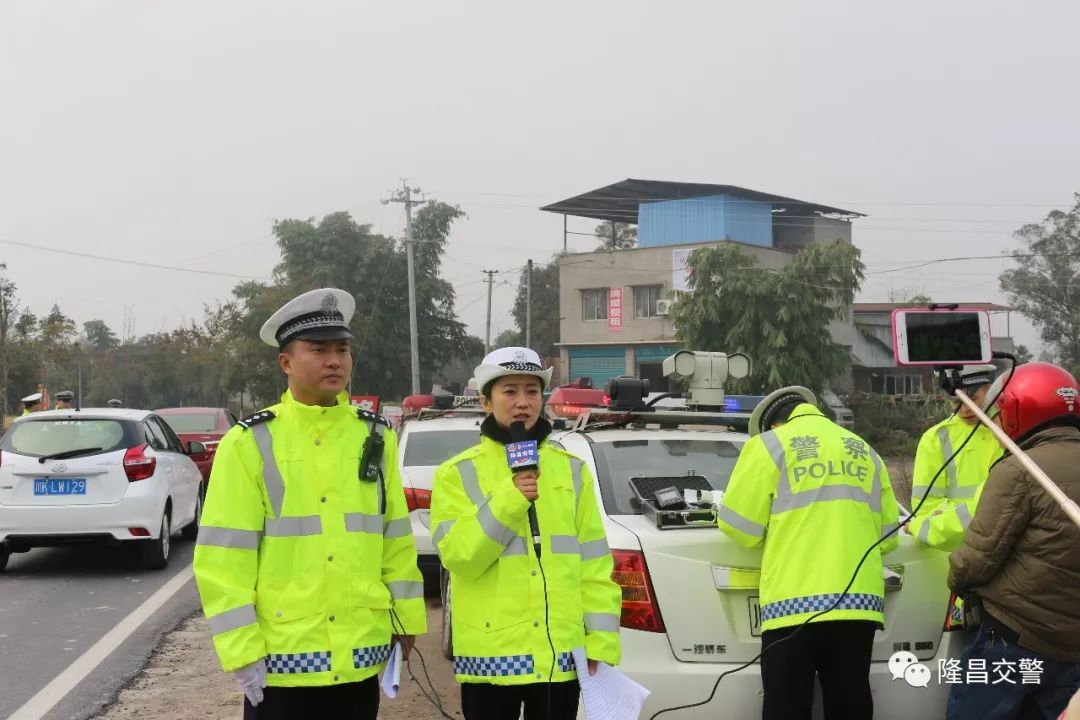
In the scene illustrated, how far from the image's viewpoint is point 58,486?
959 cm

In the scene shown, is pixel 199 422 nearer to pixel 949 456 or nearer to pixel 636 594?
pixel 949 456

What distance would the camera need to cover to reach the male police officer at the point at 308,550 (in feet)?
9.80

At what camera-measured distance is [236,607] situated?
115 inches

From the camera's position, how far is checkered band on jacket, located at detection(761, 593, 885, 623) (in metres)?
3.74

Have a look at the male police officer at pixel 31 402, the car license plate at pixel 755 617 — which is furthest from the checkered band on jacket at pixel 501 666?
the male police officer at pixel 31 402

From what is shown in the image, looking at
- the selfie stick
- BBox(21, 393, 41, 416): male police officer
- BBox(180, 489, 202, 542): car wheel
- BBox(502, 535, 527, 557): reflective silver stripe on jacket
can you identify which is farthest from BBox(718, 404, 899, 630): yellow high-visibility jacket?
BBox(21, 393, 41, 416): male police officer

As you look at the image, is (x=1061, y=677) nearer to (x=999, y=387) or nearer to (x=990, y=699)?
(x=990, y=699)

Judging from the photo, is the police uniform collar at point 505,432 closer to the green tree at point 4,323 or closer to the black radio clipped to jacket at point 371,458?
the black radio clipped to jacket at point 371,458

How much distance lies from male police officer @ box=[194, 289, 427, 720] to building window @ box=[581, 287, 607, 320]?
140ft

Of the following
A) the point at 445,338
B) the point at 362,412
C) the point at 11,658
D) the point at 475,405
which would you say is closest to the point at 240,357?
the point at 445,338

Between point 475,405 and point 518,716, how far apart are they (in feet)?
28.2

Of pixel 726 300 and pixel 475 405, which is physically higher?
pixel 726 300

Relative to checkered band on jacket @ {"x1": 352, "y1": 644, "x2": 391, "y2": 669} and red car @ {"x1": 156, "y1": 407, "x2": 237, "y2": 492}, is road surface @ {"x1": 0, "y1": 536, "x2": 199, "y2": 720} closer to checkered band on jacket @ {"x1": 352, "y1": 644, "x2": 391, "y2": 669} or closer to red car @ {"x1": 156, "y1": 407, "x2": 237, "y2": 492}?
checkered band on jacket @ {"x1": 352, "y1": 644, "x2": 391, "y2": 669}

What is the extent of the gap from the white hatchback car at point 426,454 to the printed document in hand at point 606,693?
4428 mm
